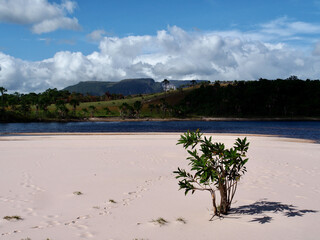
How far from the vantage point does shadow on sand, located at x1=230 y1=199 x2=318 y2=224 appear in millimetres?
8172

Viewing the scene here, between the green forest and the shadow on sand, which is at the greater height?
the green forest

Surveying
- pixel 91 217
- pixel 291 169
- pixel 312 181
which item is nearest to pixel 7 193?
pixel 91 217

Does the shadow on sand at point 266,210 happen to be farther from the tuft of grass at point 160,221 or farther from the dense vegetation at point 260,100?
the dense vegetation at point 260,100

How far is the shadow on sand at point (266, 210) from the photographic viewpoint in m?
8.17

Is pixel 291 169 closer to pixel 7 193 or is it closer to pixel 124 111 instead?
pixel 7 193

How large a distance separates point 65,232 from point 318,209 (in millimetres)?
7853

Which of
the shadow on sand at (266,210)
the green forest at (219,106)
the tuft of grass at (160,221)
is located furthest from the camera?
the green forest at (219,106)

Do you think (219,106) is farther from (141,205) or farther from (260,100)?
(141,205)

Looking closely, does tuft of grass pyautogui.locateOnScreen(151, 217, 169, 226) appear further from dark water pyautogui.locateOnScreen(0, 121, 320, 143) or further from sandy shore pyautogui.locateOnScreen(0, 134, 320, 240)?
dark water pyautogui.locateOnScreen(0, 121, 320, 143)

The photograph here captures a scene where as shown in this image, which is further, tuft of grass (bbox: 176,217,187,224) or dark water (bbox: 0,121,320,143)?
dark water (bbox: 0,121,320,143)

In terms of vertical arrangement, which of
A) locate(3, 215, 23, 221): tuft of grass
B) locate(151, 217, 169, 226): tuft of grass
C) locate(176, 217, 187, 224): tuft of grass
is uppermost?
locate(3, 215, 23, 221): tuft of grass

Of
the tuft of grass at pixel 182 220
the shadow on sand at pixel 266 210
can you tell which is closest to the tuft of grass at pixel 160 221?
the tuft of grass at pixel 182 220

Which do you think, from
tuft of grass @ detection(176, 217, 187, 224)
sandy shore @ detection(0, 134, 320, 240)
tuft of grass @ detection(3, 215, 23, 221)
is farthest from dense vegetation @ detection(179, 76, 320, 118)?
tuft of grass @ detection(3, 215, 23, 221)

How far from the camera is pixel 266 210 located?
8.74 metres
